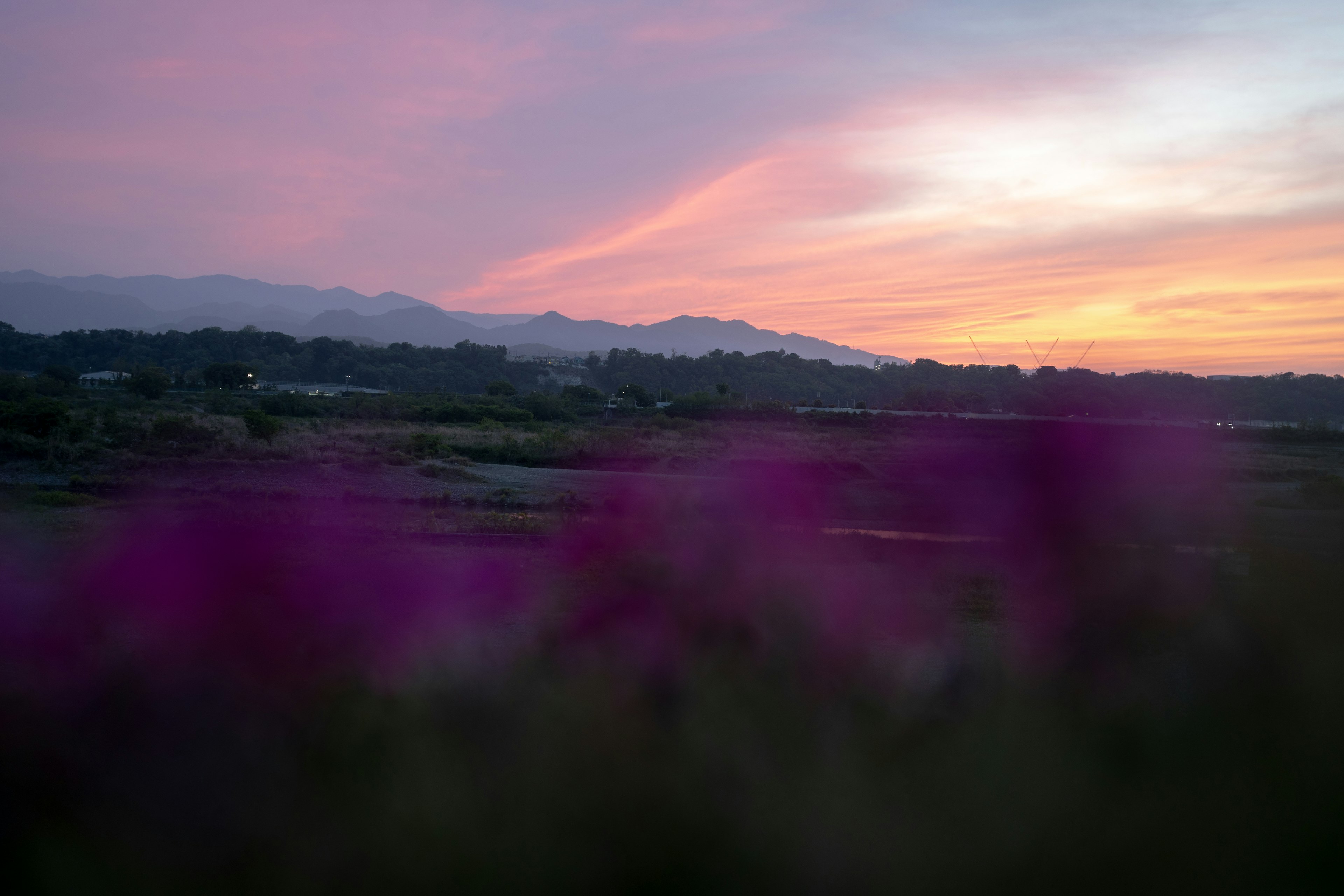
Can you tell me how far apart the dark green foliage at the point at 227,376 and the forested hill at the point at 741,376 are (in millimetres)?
6309

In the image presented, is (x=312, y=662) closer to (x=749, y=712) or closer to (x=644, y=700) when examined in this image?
(x=644, y=700)

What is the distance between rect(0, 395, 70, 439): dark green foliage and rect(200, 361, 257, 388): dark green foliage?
4944 cm

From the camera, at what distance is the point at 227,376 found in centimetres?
7100

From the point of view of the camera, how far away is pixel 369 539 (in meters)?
12.6

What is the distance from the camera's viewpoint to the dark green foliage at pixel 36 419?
2412 cm

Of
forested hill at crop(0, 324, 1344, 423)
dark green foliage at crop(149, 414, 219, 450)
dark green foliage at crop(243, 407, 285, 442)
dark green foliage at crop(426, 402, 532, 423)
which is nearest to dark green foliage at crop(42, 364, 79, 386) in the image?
forested hill at crop(0, 324, 1344, 423)

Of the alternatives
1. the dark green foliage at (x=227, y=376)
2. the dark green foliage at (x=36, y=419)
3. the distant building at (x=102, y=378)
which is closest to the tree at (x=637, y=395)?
the dark green foliage at (x=227, y=376)

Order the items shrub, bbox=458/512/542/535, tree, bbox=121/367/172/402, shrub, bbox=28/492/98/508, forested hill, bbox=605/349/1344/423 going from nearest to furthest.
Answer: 1. shrub, bbox=458/512/542/535
2. shrub, bbox=28/492/98/508
3. tree, bbox=121/367/172/402
4. forested hill, bbox=605/349/1344/423

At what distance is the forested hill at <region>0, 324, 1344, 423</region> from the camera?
6238 cm

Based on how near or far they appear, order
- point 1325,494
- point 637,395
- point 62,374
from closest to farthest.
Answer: point 1325,494, point 62,374, point 637,395

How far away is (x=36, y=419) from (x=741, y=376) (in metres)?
87.5

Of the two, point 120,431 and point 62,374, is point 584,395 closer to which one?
point 62,374

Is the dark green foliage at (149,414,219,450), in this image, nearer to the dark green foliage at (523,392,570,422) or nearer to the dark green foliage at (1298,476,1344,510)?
the dark green foliage at (523,392,570,422)

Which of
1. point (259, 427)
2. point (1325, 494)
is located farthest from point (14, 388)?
point (1325, 494)
